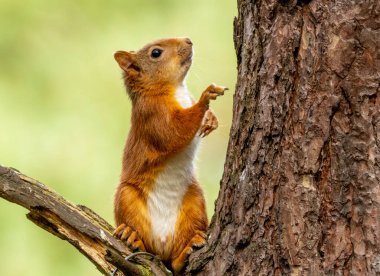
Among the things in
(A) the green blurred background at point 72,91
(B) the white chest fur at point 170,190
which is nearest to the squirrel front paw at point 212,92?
(B) the white chest fur at point 170,190

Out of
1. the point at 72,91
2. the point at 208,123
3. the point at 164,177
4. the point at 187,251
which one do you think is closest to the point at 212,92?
the point at 208,123

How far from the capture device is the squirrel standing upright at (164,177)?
112 inches

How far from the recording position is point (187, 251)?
2.68 metres

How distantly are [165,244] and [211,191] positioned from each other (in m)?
1.86

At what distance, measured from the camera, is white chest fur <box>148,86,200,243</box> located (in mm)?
2930

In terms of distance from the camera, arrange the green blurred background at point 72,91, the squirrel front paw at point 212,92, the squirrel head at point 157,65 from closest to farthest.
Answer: the squirrel front paw at point 212,92, the squirrel head at point 157,65, the green blurred background at point 72,91

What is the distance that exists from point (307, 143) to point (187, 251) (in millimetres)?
691

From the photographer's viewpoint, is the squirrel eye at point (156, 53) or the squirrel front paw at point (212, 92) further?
the squirrel eye at point (156, 53)

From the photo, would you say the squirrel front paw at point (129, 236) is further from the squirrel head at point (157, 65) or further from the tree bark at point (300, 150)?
the squirrel head at point (157, 65)

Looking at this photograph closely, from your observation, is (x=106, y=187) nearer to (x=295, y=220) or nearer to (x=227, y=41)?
(x=227, y=41)

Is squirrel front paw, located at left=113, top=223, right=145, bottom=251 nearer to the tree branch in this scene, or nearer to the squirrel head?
the tree branch

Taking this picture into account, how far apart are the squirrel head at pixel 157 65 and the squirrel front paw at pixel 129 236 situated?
745mm

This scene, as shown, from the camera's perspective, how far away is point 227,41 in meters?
5.16

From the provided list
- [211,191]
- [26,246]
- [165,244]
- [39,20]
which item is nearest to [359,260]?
[165,244]
